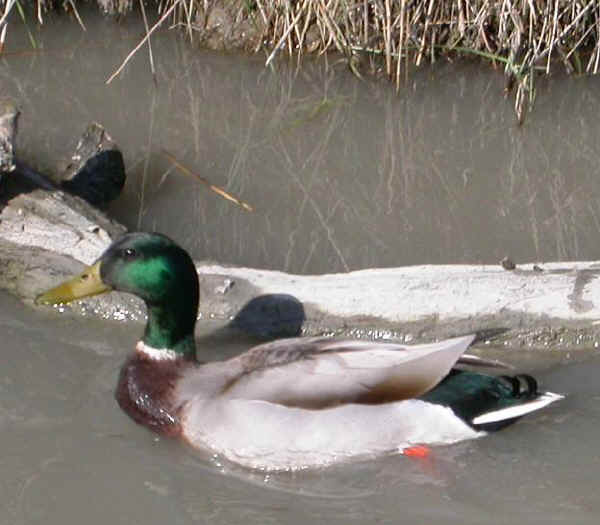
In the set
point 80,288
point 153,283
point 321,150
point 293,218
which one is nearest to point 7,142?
point 80,288

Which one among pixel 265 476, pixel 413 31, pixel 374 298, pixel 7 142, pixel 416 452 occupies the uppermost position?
pixel 413 31

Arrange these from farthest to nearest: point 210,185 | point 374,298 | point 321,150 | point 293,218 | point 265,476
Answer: point 321,150 < point 210,185 < point 293,218 < point 374,298 < point 265,476

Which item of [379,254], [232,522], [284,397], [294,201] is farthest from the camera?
[294,201]

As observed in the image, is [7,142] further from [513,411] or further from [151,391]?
[513,411]

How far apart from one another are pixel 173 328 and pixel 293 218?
1.55 m

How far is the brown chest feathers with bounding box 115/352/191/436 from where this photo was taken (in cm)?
455

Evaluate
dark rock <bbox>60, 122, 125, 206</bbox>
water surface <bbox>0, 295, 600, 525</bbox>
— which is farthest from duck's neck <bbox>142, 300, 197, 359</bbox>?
dark rock <bbox>60, 122, 125, 206</bbox>

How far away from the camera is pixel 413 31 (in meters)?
7.23

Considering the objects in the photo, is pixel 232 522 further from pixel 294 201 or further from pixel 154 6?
pixel 154 6

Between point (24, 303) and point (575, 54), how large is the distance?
12.1 ft

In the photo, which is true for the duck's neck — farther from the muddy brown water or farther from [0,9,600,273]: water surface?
[0,9,600,273]: water surface

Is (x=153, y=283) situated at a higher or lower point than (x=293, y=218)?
higher

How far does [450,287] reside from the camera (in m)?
4.99

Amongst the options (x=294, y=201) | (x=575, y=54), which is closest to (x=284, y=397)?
(x=294, y=201)
